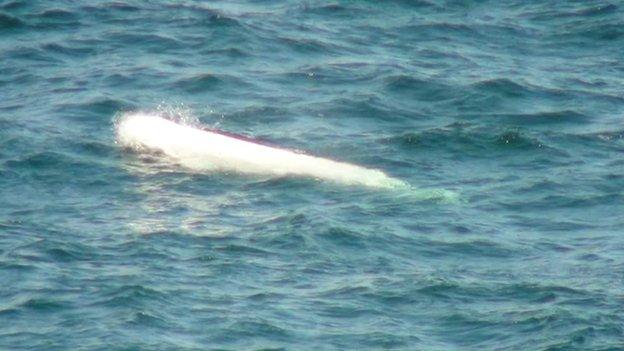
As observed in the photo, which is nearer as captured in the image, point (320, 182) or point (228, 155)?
point (320, 182)

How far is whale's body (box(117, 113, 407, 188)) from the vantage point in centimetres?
2588

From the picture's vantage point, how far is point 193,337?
766 inches

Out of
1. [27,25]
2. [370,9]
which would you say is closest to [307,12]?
[370,9]

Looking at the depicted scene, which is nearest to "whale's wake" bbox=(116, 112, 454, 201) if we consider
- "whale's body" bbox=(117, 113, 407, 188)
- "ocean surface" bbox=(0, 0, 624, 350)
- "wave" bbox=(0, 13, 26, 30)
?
"whale's body" bbox=(117, 113, 407, 188)

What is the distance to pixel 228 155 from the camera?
1045 inches

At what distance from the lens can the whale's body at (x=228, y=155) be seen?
2588 centimetres

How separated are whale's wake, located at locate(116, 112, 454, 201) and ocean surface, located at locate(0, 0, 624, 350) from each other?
282 millimetres

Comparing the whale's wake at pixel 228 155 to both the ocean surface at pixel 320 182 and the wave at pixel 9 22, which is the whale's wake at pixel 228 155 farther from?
the wave at pixel 9 22

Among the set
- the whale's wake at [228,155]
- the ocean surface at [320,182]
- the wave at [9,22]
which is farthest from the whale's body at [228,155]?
the wave at [9,22]

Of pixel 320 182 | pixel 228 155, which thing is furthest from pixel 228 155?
pixel 320 182

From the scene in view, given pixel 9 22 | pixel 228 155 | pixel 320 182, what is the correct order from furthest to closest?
pixel 9 22 < pixel 228 155 < pixel 320 182

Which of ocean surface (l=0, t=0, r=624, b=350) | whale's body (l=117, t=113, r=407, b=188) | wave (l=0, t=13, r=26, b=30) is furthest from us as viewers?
wave (l=0, t=13, r=26, b=30)

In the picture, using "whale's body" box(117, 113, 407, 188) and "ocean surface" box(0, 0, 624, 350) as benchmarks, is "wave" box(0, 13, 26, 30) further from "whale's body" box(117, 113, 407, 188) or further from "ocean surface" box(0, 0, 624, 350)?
"whale's body" box(117, 113, 407, 188)

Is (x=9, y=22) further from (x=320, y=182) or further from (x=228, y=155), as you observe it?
(x=320, y=182)
